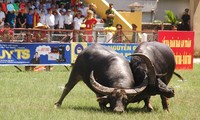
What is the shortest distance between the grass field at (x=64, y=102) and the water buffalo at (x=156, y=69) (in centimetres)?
36

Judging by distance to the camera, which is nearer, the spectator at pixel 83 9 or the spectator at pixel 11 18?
the spectator at pixel 11 18

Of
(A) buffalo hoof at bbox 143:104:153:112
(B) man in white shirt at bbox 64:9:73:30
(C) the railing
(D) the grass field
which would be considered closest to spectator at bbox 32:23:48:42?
(C) the railing

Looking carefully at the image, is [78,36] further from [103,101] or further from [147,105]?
[103,101]

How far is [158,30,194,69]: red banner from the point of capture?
24.5 meters

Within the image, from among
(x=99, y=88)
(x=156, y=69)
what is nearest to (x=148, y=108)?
(x=156, y=69)

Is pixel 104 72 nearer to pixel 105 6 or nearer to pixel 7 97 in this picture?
pixel 7 97

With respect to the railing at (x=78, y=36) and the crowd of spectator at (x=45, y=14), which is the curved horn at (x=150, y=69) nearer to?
the railing at (x=78, y=36)

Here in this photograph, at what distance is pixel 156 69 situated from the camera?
1296 cm

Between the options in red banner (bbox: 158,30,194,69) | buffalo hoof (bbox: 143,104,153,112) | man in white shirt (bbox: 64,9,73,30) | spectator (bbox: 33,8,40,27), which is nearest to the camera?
buffalo hoof (bbox: 143,104,153,112)

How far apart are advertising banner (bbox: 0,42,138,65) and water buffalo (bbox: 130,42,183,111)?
9657 millimetres

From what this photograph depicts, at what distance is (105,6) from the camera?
3366 centimetres

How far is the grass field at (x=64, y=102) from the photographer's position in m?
11.8

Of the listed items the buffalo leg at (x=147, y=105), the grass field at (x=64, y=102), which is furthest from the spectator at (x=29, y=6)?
the buffalo leg at (x=147, y=105)

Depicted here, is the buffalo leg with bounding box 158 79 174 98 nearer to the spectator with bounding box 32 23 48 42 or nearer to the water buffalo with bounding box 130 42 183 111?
the water buffalo with bounding box 130 42 183 111
